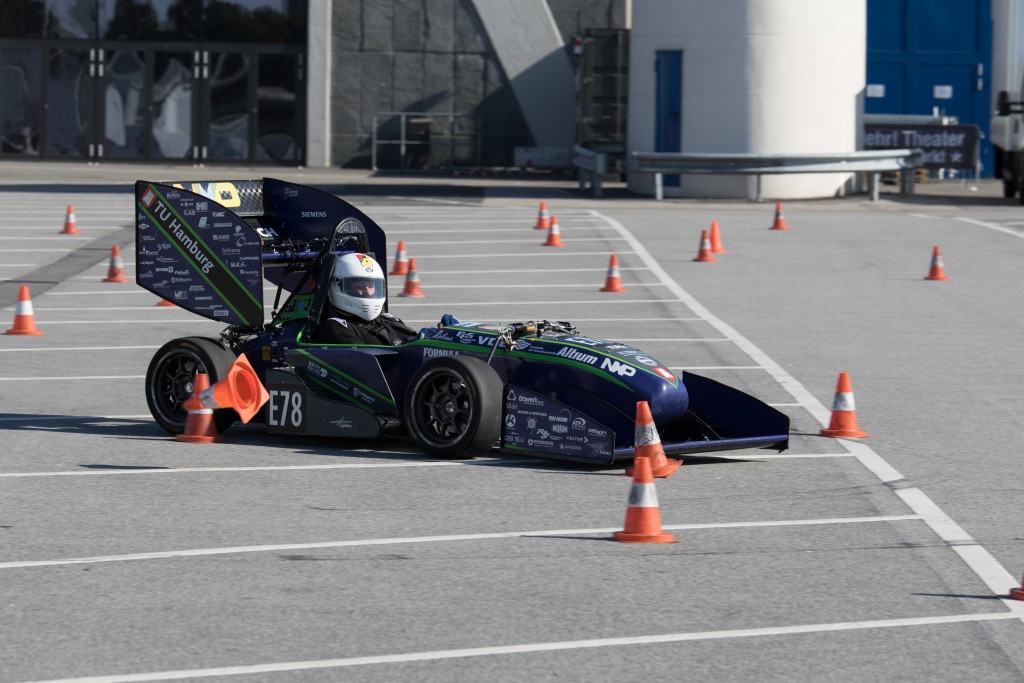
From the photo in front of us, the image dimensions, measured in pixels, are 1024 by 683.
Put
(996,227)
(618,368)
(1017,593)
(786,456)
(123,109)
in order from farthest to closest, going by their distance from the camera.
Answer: (123,109)
(996,227)
(786,456)
(618,368)
(1017,593)

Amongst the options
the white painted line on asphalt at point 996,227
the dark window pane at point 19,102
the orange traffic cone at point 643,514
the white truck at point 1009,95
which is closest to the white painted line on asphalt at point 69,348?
the orange traffic cone at point 643,514

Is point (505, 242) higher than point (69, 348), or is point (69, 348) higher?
point (505, 242)

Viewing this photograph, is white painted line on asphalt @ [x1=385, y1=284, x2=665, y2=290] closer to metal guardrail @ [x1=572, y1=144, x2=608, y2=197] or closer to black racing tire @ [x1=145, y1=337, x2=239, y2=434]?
black racing tire @ [x1=145, y1=337, x2=239, y2=434]

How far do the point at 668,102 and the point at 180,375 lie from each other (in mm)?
23642

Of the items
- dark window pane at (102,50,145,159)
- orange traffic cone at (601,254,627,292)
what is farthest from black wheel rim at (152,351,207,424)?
dark window pane at (102,50,145,159)

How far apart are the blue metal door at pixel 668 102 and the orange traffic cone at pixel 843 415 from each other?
23.0 meters

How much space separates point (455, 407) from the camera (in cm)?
1095

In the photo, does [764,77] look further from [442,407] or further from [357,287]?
[442,407]

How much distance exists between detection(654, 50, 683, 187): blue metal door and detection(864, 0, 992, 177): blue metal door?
8398 mm

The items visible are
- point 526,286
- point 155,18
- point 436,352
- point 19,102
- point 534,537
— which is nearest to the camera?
point 534,537

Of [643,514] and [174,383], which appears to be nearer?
[643,514]

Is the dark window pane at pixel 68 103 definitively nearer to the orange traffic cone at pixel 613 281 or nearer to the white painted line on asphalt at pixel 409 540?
the orange traffic cone at pixel 613 281

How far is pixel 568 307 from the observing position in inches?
778

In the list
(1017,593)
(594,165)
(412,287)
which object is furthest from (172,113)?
(1017,593)
